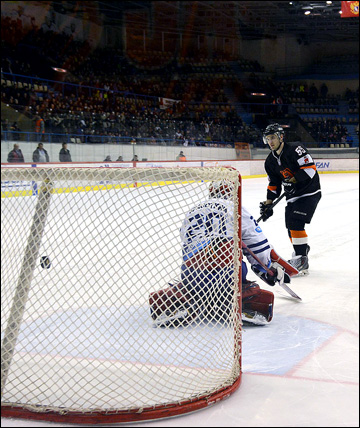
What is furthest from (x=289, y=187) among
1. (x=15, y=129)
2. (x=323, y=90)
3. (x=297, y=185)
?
(x=323, y=90)

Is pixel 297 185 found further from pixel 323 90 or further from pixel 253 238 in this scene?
pixel 323 90

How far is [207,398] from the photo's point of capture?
1826mm

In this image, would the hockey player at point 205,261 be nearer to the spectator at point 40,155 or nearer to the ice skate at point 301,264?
the ice skate at point 301,264

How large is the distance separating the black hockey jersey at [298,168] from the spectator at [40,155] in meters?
6.33

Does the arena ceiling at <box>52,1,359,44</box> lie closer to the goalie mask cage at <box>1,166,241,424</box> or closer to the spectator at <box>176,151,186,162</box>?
the spectator at <box>176,151,186,162</box>

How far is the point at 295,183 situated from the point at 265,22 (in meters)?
18.9

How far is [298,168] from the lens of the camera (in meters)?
4.02

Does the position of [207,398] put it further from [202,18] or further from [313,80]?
[313,80]

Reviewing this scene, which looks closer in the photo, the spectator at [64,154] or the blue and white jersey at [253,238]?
the blue and white jersey at [253,238]

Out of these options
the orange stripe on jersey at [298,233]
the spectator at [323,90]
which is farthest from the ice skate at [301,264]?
the spectator at [323,90]

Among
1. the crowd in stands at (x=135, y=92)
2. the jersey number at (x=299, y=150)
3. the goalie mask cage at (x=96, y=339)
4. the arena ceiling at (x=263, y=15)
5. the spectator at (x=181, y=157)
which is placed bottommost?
the goalie mask cage at (x=96, y=339)

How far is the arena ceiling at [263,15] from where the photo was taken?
1898cm

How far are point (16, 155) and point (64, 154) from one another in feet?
3.51

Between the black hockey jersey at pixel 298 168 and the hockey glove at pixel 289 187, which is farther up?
the black hockey jersey at pixel 298 168
